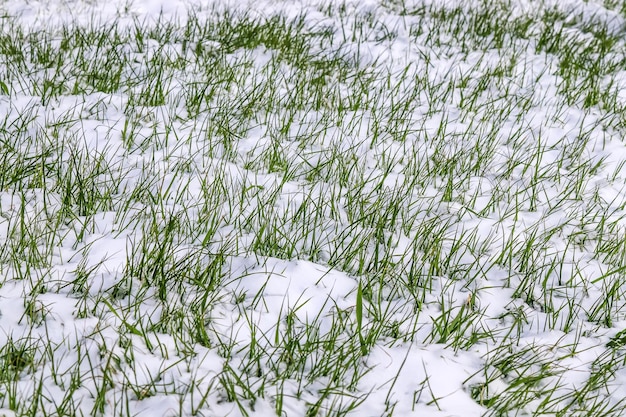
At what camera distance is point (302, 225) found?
2875 mm

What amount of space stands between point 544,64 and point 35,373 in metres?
4.80

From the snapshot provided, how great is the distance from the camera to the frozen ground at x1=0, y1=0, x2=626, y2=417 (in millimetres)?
2098

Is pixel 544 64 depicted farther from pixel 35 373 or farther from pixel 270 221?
pixel 35 373

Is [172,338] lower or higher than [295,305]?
lower

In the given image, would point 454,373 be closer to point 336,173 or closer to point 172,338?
point 172,338

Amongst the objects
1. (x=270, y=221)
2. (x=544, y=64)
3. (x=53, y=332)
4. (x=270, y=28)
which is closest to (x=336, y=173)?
(x=270, y=221)

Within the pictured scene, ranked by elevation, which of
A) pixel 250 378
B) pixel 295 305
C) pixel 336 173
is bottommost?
pixel 250 378

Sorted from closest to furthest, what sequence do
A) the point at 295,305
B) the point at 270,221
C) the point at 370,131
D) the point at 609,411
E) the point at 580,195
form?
the point at 609,411
the point at 295,305
the point at 270,221
the point at 580,195
the point at 370,131

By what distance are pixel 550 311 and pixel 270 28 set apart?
3719 mm

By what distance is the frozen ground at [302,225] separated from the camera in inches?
82.6

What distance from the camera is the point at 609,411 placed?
1.93 m

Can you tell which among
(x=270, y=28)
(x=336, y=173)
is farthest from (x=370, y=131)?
(x=270, y=28)

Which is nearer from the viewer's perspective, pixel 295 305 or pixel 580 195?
pixel 295 305

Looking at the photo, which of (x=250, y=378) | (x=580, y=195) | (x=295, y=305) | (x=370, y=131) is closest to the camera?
(x=250, y=378)
